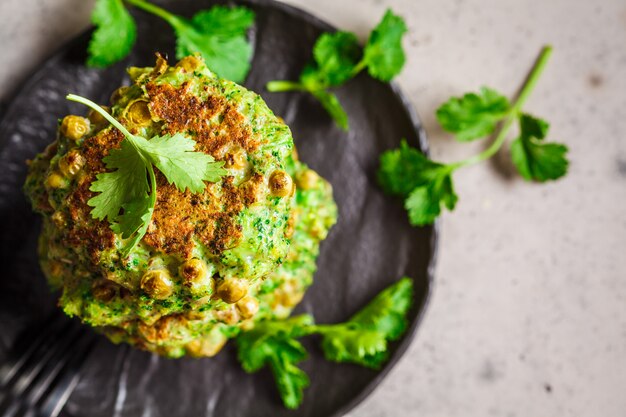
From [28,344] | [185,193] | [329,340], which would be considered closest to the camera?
[185,193]

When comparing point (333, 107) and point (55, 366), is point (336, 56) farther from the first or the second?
point (55, 366)

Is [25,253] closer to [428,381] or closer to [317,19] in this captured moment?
[317,19]

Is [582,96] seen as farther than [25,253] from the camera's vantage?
Yes

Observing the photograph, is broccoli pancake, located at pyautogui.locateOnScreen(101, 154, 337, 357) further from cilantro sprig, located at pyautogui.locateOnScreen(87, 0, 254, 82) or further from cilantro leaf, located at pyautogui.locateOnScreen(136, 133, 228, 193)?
cilantro sprig, located at pyautogui.locateOnScreen(87, 0, 254, 82)

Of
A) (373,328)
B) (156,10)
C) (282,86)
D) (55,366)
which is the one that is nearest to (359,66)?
(282,86)

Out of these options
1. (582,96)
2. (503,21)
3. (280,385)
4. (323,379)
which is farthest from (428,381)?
(503,21)

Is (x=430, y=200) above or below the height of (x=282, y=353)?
above
